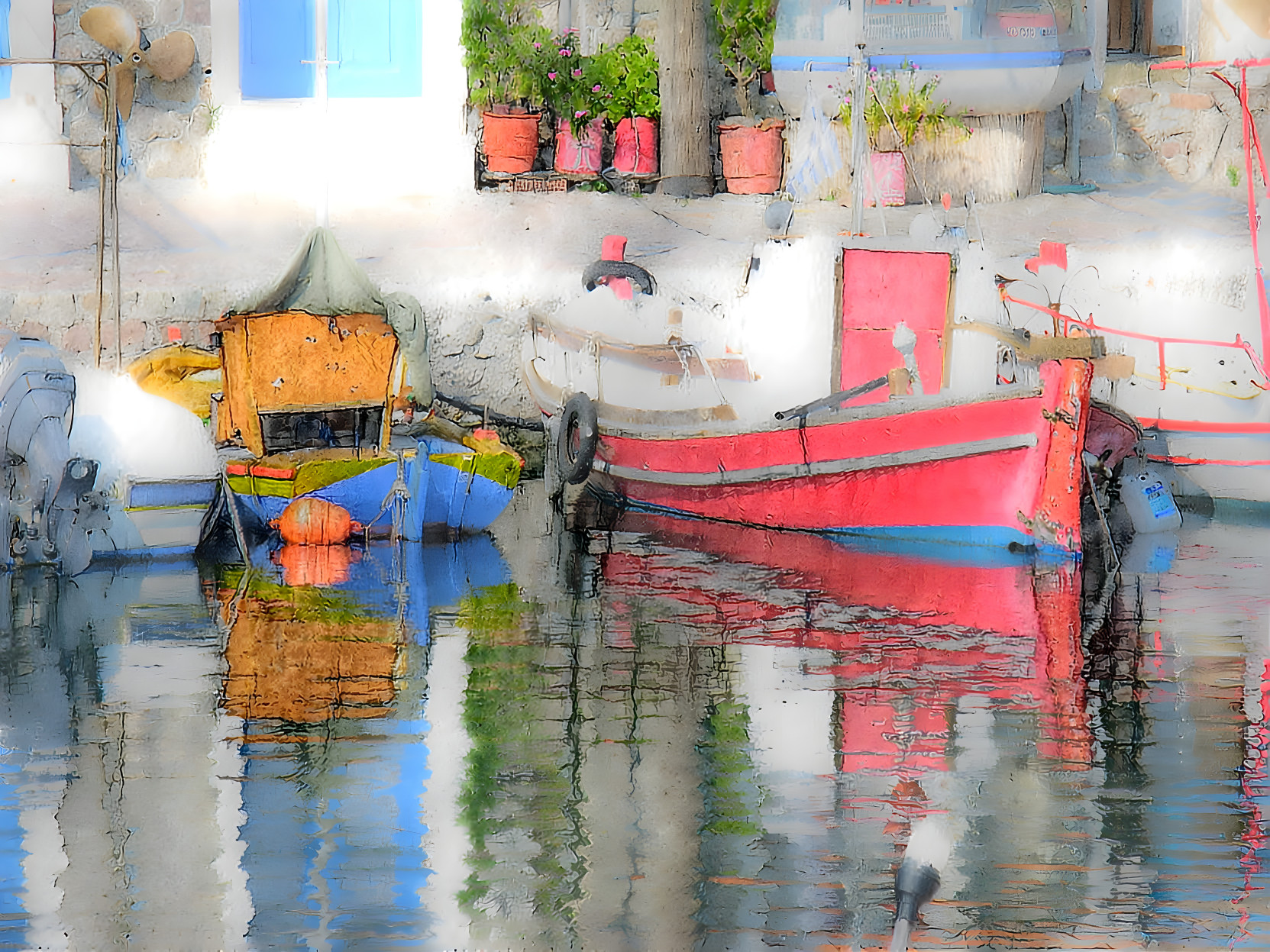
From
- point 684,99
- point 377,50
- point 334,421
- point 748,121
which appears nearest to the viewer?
point 334,421

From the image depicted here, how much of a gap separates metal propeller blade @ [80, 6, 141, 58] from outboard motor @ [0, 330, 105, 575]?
4909mm

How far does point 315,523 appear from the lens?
11273 mm

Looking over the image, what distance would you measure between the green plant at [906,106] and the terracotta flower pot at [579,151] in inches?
80.3

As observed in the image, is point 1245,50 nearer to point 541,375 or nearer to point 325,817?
point 541,375

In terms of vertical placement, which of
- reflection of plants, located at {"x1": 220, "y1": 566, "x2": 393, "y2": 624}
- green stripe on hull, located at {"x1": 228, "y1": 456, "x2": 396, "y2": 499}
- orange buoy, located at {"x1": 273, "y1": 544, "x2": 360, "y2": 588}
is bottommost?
orange buoy, located at {"x1": 273, "y1": 544, "x2": 360, "y2": 588}

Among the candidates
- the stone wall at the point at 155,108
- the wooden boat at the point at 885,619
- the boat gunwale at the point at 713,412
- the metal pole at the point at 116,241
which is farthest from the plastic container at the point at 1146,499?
the stone wall at the point at 155,108

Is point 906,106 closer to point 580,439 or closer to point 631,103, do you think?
point 631,103

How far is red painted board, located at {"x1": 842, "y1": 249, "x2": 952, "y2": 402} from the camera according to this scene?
39.5ft

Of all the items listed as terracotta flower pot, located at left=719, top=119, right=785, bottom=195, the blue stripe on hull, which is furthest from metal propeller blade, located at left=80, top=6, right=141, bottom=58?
the blue stripe on hull

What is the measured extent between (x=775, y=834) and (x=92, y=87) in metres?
11.5

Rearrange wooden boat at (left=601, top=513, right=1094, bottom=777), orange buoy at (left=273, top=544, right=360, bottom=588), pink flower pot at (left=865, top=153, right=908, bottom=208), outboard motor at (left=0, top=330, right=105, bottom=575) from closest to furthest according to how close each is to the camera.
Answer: wooden boat at (left=601, top=513, right=1094, bottom=777) → orange buoy at (left=273, top=544, right=360, bottom=588) → outboard motor at (left=0, top=330, right=105, bottom=575) → pink flower pot at (left=865, top=153, right=908, bottom=208)

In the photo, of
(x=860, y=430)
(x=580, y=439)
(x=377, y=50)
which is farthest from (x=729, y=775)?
(x=377, y=50)

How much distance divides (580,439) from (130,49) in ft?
16.3

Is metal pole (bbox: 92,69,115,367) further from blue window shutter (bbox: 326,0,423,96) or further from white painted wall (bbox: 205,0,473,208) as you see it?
blue window shutter (bbox: 326,0,423,96)
